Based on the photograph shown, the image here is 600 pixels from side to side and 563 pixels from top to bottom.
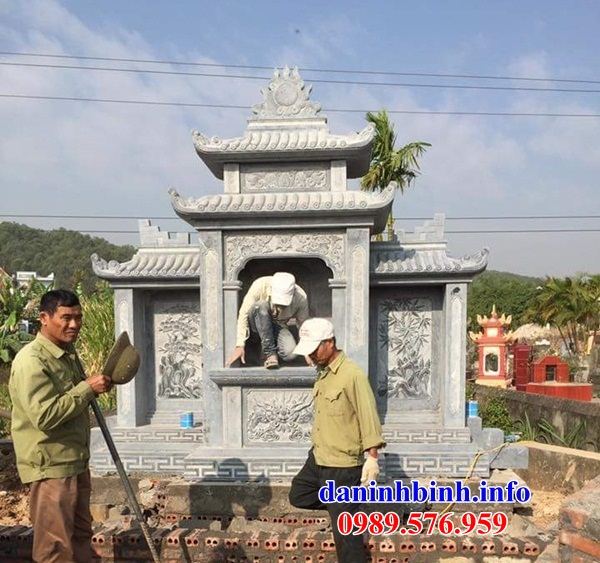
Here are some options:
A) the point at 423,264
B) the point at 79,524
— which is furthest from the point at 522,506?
the point at 79,524

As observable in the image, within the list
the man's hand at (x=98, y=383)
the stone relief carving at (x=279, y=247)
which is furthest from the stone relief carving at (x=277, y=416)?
the man's hand at (x=98, y=383)

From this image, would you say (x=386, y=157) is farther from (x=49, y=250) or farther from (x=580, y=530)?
(x=49, y=250)

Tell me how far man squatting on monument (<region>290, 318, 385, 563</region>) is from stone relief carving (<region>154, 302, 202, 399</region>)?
391 cm

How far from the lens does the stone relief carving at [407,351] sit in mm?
6695

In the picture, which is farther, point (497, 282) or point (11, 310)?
point (497, 282)

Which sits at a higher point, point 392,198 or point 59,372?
point 392,198

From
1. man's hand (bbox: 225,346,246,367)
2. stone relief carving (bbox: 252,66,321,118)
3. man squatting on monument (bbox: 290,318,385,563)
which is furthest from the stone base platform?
stone relief carving (bbox: 252,66,321,118)

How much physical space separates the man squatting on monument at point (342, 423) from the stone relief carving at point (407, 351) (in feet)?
10.5

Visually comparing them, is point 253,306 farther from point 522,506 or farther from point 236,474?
point 522,506

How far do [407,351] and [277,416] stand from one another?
186 centimetres

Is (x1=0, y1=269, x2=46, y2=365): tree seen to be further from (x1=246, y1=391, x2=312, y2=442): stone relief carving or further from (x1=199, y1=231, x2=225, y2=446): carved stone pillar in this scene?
(x1=246, y1=391, x2=312, y2=442): stone relief carving

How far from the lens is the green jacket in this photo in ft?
9.78

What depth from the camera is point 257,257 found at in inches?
244

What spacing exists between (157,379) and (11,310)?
9.35 metres
